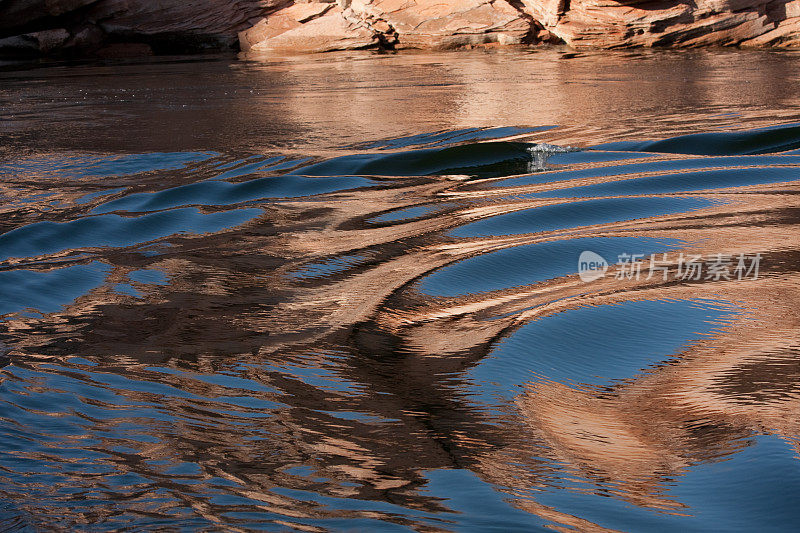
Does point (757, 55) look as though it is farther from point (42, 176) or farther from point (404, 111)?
point (42, 176)

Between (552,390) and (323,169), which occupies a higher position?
(323,169)

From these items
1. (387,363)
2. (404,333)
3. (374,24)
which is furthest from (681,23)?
(387,363)

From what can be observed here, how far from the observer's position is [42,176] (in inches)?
152

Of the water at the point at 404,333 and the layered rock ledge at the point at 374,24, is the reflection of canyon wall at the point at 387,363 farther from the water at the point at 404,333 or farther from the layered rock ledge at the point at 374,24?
the layered rock ledge at the point at 374,24

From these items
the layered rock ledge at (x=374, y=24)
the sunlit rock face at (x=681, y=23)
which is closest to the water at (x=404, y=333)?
the sunlit rock face at (x=681, y=23)

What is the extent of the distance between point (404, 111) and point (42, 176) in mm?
2600

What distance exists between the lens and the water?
3.87ft

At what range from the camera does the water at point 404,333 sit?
3.87 feet

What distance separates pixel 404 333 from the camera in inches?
75.1

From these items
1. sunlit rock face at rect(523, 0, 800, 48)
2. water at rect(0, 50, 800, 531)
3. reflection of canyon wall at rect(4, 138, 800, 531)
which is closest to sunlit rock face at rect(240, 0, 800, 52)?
sunlit rock face at rect(523, 0, 800, 48)

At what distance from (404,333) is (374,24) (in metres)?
12.1

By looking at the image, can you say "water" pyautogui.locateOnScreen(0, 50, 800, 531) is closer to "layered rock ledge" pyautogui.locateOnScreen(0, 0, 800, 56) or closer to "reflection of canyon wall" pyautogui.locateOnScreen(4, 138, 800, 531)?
"reflection of canyon wall" pyautogui.locateOnScreen(4, 138, 800, 531)

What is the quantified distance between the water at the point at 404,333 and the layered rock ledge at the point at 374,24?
7.71 meters

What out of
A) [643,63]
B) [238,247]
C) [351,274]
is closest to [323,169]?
[238,247]
